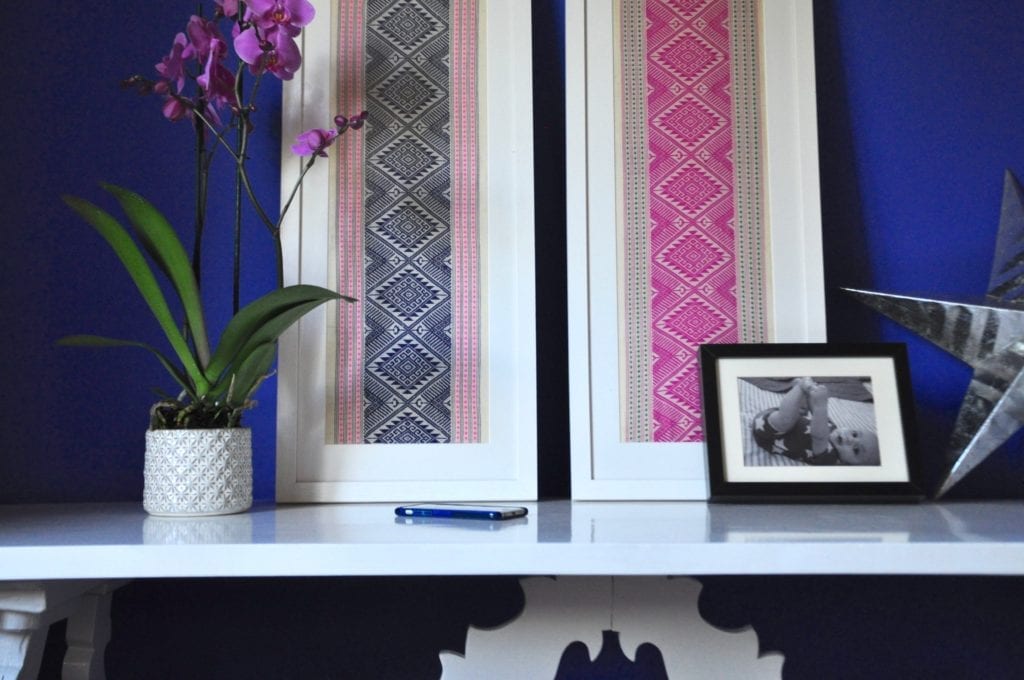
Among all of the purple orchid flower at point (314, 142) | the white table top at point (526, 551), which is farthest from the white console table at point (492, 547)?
the purple orchid flower at point (314, 142)

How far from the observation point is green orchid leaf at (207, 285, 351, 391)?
92cm

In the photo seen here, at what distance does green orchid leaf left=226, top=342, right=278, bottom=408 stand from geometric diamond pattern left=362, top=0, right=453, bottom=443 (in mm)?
124

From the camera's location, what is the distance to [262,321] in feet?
3.09

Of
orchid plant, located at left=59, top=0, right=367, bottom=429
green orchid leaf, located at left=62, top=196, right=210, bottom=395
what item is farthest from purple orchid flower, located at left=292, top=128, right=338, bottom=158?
green orchid leaf, located at left=62, top=196, right=210, bottom=395

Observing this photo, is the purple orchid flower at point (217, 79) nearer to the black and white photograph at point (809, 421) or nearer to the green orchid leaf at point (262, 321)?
the green orchid leaf at point (262, 321)

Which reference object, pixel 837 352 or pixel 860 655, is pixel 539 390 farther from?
pixel 860 655

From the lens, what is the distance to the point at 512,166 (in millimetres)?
1054

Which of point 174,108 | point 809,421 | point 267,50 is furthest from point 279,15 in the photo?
point 809,421

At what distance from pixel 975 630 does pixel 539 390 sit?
0.60m

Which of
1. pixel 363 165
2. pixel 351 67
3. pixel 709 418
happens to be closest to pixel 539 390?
pixel 709 418

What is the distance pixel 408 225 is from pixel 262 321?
0.72 ft

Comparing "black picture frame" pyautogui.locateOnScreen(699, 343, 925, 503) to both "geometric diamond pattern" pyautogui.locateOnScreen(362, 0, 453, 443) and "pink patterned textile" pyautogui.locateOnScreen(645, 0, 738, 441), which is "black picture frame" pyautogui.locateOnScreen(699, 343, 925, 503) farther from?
"geometric diamond pattern" pyautogui.locateOnScreen(362, 0, 453, 443)

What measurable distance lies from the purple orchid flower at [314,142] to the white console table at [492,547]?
0.41 meters

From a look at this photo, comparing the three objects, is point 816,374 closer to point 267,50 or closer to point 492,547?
point 492,547
